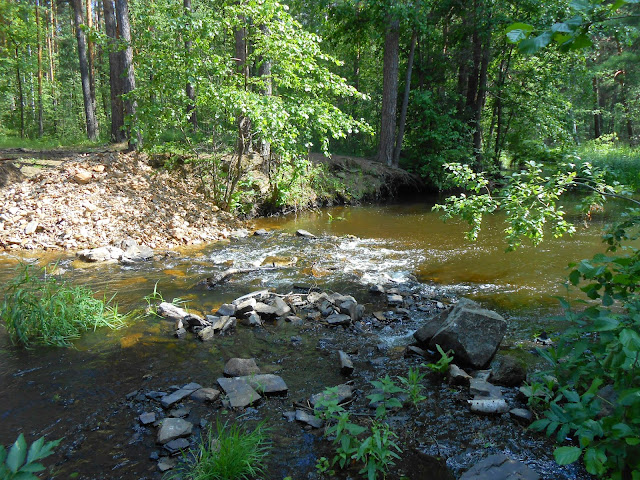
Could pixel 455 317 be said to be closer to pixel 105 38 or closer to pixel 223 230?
pixel 223 230

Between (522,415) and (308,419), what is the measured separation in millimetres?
1630

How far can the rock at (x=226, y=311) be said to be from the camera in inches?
210

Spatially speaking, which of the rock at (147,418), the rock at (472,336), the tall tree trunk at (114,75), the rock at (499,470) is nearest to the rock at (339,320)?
the rock at (472,336)

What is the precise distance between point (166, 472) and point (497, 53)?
59.2 feet

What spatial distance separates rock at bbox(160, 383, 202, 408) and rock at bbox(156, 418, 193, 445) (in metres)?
0.26

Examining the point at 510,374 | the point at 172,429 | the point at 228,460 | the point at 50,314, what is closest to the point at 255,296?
the point at 50,314

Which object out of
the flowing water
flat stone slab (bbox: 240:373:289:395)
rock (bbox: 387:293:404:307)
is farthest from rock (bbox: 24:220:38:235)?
rock (bbox: 387:293:404:307)

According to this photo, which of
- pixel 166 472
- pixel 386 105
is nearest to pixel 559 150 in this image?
pixel 166 472

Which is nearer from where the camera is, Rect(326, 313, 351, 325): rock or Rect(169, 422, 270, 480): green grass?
Rect(169, 422, 270, 480): green grass

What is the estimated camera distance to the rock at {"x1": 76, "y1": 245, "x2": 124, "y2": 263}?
24.7 ft

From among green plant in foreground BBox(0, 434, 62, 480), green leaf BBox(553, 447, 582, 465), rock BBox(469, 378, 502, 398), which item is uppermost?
green plant in foreground BBox(0, 434, 62, 480)

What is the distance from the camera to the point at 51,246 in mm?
8172

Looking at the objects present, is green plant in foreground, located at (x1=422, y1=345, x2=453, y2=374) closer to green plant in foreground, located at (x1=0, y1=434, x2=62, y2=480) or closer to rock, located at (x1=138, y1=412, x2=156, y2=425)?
rock, located at (x1=138, y1=412, x2=156, y2=425)

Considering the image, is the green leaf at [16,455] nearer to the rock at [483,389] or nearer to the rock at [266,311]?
the rock at [483,389]
